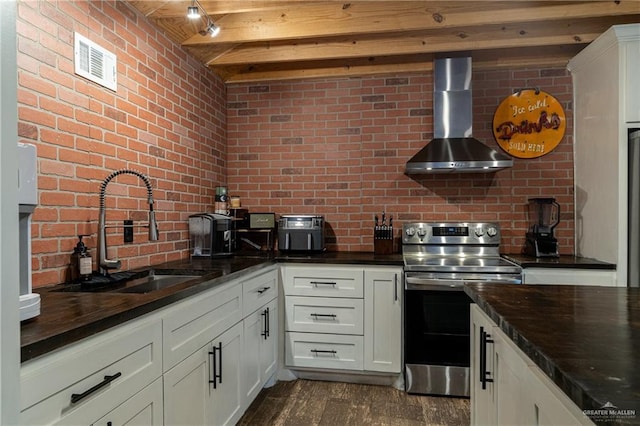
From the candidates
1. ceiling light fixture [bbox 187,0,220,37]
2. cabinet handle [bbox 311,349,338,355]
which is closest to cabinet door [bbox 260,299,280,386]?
cabinet handle [bbox 311,349,338,355]

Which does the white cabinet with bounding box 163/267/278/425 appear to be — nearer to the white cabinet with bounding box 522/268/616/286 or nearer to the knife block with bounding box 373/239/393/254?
the knife block with bounding box 373/239/393/254

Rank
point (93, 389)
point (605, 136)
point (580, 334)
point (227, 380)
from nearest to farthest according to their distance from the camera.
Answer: point (580, 334), point (93, 389), point (227, 380), point (605, 136)

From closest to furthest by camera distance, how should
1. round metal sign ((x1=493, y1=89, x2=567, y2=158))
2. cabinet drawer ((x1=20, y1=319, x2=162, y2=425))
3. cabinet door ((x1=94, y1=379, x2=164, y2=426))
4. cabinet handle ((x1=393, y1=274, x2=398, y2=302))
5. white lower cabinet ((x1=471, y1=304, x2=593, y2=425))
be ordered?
1. white lower cabinet ((x1=471, y1=304, x2=593, y2=425))
2. cabinet drawer ((x1=20, y1=319, x2=162, y2=425))
3. cabinet door ((x1=94, y1=379, x2=164, y2=426))
4. cabinet handle ((x1=393, y1=274, x2=398, y2=302))
5. round metal sign ((x1=493, y1=89, x2=567, y2=158))

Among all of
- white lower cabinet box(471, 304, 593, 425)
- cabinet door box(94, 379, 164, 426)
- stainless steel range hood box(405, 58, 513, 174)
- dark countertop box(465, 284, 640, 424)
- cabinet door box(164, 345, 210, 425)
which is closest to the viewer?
dark countertop box(465, 284, 640, 424)

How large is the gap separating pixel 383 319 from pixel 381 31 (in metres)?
1.96

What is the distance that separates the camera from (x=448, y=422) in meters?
2.22

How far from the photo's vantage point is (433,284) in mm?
2445

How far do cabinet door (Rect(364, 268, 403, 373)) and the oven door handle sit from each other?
14cm

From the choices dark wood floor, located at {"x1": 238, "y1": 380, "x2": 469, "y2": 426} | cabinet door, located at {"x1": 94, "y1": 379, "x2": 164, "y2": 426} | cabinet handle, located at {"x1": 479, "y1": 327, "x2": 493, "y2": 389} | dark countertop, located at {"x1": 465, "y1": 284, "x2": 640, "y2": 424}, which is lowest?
dark wood floor, located at {"x1": 238, "y1": 380, "x2": 469, "y2": 426}

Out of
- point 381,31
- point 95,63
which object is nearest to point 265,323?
point 95,63

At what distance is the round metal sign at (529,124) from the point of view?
3.06 metres

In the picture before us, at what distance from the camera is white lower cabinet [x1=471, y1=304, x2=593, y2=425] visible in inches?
30.7

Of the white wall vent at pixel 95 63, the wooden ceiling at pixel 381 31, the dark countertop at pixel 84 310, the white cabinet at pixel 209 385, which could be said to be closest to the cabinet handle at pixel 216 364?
the white cabinet at pixel 209 385

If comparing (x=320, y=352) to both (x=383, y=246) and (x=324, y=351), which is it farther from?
(x=383, y=246)
